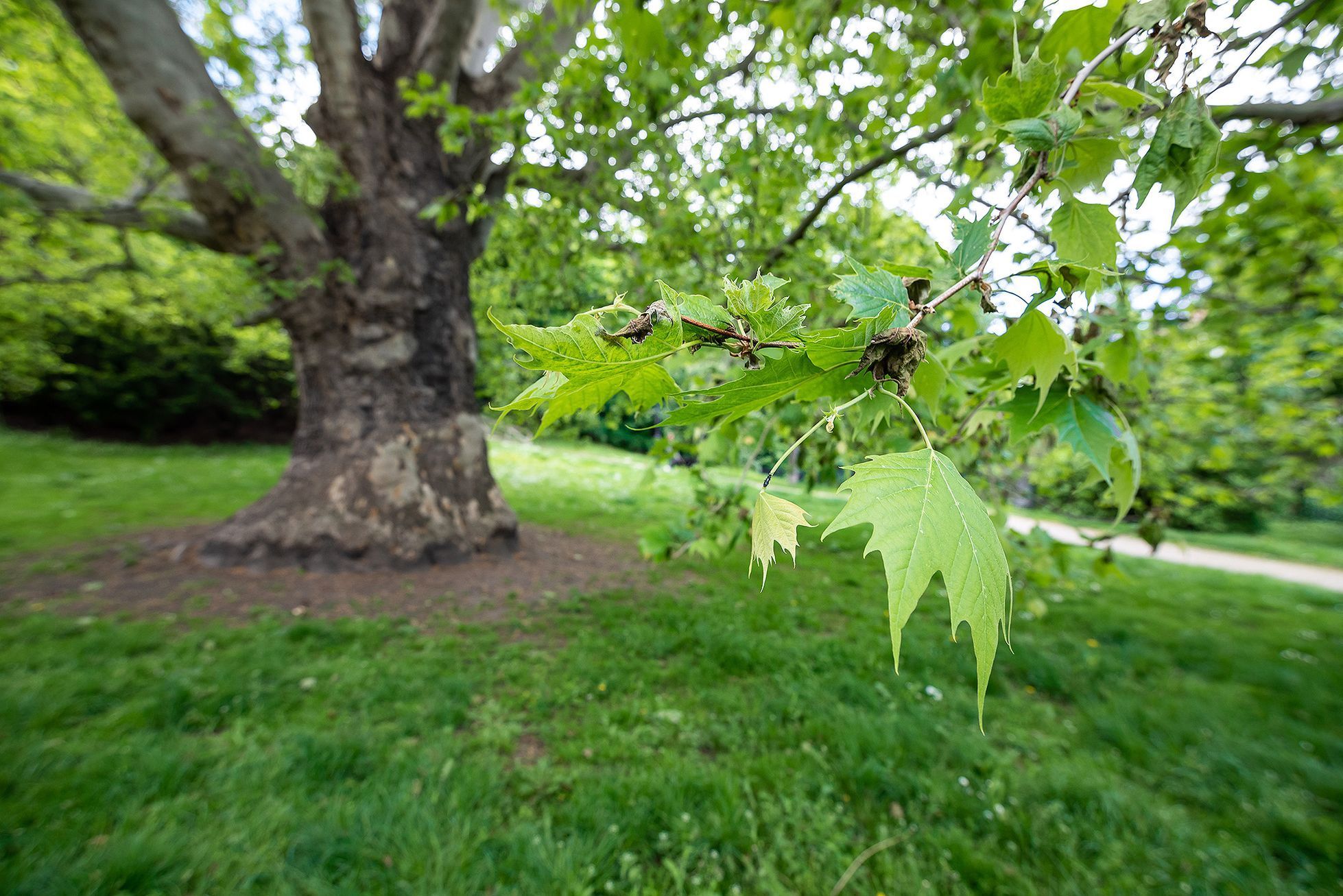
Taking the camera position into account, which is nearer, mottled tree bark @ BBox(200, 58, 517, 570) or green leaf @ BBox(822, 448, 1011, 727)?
green leaf @ BBox(822, 448, 1011, 727)

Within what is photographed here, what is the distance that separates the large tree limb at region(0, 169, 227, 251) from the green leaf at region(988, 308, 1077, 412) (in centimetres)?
776

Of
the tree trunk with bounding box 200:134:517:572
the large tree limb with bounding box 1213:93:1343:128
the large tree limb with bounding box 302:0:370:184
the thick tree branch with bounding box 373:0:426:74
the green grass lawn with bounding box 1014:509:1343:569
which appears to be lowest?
the green grass lawn with bounding box 1014:509:1343:569

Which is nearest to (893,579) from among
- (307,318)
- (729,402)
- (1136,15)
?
(729,402)

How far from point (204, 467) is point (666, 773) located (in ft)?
45.8

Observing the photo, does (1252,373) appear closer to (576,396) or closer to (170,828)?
(576,396)

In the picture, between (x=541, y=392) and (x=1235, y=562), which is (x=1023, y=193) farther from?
(x=1235, y=562)

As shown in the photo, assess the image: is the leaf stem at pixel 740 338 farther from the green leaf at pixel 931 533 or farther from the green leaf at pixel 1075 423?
the green leaf at pixel 1075 423

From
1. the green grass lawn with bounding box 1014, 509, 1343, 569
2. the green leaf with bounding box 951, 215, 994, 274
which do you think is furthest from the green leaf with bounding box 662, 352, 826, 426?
the green grass lawn with bounding box 1014, 509, 1343, 569

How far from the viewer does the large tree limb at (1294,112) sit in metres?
2.20

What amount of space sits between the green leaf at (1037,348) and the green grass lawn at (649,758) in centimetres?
91

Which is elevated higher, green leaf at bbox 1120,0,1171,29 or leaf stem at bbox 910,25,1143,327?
green leaf at bbox 1120,0,1171,29

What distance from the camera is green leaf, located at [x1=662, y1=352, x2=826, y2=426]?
2.06ft

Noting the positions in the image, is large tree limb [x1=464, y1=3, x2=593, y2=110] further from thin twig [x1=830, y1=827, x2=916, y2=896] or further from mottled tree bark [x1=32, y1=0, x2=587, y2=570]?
thin twig [x1=830, y1=827, x2=916, y2=896]

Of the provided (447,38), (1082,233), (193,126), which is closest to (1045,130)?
(1082,233)
